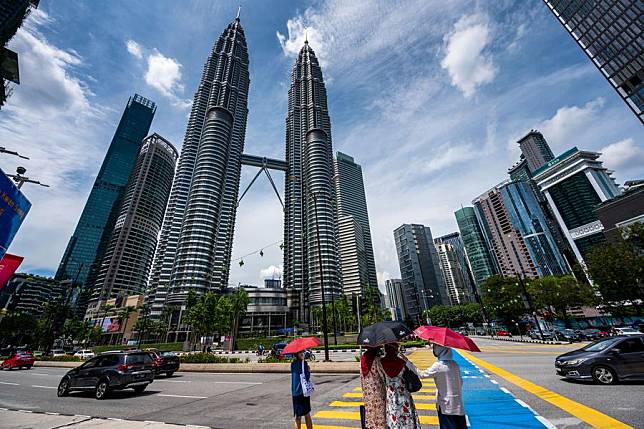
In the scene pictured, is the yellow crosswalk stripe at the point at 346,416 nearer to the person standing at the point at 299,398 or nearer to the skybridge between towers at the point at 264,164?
the person standing at the point at 299,398

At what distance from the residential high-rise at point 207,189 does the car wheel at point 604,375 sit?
105 meters

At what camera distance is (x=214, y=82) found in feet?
438

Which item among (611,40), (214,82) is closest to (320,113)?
(214,82)

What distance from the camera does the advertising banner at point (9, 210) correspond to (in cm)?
893

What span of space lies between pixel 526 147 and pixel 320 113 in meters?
161

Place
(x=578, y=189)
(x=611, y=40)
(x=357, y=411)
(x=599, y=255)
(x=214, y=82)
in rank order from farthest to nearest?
(x=214, y=82)
(x=578, y=189)
(x=611, y=40)
(x=599, y=255)
(x=357, y=411)

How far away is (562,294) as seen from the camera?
1801 inches

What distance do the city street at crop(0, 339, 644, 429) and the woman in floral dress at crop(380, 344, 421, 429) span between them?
3.16 meters

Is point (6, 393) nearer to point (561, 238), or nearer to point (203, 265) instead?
point (203, 265)

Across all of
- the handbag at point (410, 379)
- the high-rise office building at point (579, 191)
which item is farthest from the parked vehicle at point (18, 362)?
the high-rise office building at point (579, 191)

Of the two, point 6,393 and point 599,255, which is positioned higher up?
point 599,255

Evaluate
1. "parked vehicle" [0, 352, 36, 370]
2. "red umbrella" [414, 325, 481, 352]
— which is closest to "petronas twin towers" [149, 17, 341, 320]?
"parked vehicle" [0, 352, 36, 370]

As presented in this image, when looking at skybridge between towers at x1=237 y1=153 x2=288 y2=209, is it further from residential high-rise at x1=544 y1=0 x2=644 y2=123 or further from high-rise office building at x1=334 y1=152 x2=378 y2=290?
residential high-rise at x1=544 y1=0 x2=644 y2=123

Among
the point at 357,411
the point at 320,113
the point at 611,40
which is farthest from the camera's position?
the point at 320,113
